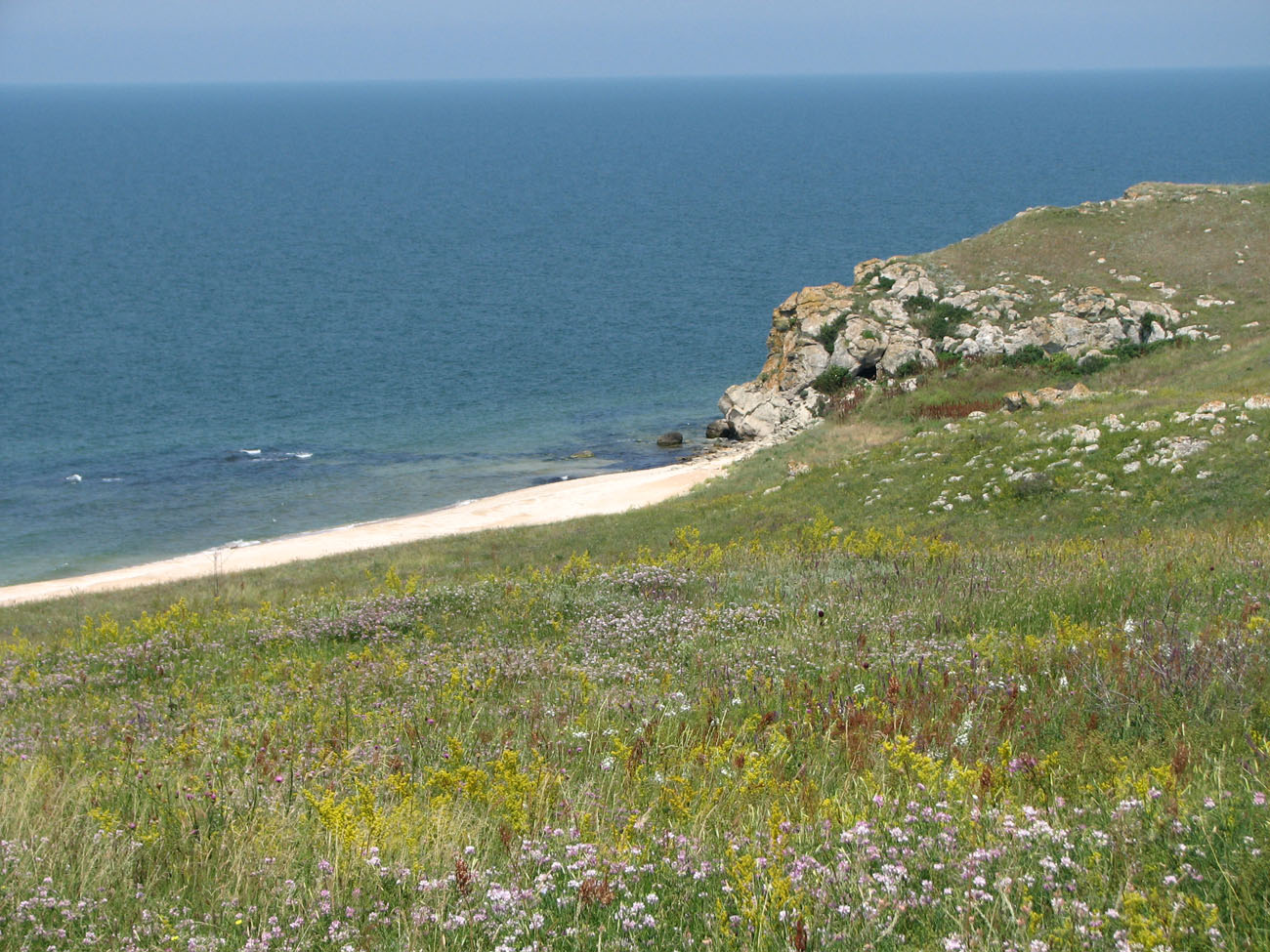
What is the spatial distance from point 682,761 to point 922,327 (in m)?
44.6

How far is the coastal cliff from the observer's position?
4512cm

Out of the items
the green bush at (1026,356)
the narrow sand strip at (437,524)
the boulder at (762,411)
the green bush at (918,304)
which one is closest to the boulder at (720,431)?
the boulder at (762,411)

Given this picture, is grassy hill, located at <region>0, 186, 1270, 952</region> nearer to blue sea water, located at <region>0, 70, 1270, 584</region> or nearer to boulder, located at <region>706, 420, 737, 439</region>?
blue sea water, located at <region>0, 70, 1270, 584</region>

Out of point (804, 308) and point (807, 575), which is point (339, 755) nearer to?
point (807, 575)

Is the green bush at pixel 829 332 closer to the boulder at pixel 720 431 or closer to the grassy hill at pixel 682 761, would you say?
the boulder at pixel 720 431

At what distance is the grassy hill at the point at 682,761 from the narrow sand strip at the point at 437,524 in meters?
20.5

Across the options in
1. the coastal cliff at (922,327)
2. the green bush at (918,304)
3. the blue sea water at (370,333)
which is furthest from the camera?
the blue sea water at (370,333)

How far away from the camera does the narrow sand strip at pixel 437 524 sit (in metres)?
36.6

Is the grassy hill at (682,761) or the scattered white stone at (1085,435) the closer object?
the grassy hill at (682,761)

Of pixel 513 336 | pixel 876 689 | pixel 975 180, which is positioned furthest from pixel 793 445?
pixel 975 180

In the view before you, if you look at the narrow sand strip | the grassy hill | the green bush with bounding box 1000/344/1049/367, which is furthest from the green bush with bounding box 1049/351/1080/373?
the grassy hill

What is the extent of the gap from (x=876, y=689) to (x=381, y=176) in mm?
202847

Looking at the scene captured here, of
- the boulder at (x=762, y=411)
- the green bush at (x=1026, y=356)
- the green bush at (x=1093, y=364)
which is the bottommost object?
the boulder at (x=762, y=411)

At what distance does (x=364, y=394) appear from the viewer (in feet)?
217
